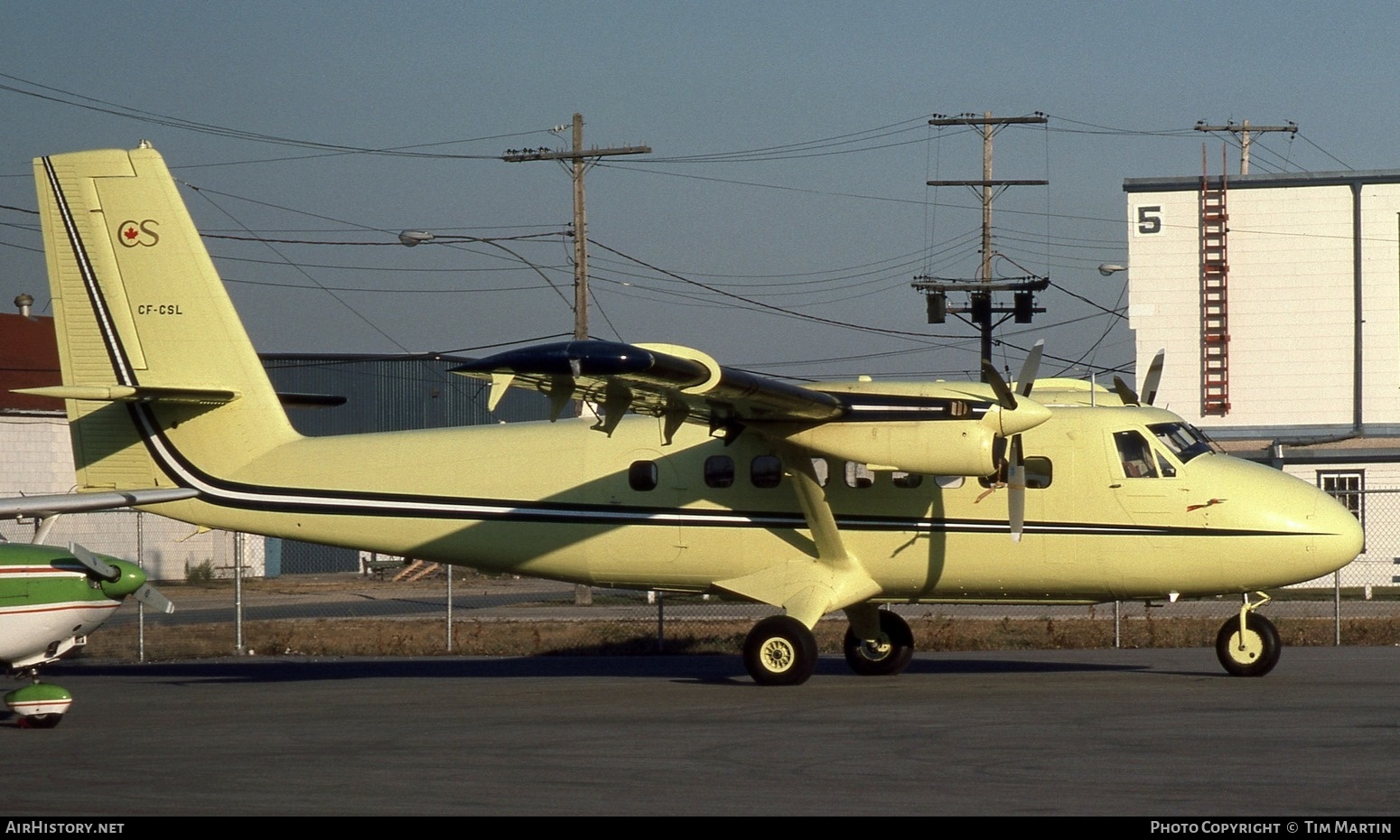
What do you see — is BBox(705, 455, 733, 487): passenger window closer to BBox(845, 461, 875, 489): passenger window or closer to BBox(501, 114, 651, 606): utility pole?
BBox(845, 461, 875, 489): passenger window

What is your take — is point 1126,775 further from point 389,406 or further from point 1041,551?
point 389,406

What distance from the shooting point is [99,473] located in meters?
16.7

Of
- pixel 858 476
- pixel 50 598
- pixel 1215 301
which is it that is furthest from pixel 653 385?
pixel 1215 301

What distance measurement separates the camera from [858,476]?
52.0 feet

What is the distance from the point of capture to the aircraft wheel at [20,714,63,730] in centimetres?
1284

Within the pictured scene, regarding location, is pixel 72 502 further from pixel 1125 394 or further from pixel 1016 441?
pixel 1125 394

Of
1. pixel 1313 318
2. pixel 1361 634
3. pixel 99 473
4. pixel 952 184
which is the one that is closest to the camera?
pixel 99 473

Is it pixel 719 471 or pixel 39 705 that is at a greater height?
pixel 719 471

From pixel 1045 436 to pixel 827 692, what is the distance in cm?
360

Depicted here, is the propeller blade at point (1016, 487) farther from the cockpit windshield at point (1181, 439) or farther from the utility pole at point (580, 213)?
the utility pole at point (580, 213)

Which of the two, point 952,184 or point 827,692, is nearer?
point 827,692

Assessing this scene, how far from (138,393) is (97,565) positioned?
3096 mm

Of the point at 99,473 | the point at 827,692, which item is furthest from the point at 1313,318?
the point at 99,473
